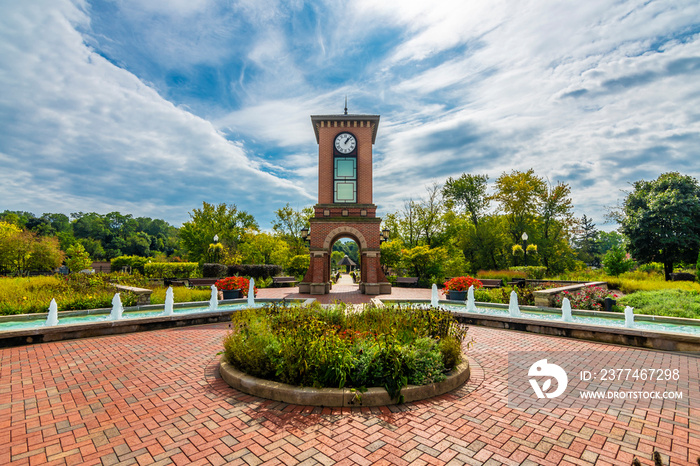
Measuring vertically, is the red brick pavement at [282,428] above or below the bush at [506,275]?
below

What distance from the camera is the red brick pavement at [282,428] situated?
3051mm

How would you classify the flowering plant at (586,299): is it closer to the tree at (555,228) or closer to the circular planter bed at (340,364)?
the circular planter bed at (340,364)

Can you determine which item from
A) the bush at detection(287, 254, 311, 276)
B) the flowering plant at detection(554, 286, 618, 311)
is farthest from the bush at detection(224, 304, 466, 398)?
the bush at detection(287, 254, 311, 276)

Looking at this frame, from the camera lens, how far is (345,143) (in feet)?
63.1

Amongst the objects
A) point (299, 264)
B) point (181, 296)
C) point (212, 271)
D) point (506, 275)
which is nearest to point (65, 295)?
point (181, 296)

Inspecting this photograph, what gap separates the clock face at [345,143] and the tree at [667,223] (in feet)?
66.3

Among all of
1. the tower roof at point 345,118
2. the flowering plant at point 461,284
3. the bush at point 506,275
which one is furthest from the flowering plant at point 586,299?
the tower roof at point 345,118

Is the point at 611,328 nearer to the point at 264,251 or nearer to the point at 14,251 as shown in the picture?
the point at 264,251

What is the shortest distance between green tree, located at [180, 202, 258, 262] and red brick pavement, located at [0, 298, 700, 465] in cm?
3006

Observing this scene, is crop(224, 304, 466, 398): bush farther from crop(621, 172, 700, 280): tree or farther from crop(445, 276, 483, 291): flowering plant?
crop(621, 172, 700, 280): tree

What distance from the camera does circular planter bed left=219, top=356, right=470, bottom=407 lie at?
4160mm

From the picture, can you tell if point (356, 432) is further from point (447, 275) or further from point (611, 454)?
point (447, 275)

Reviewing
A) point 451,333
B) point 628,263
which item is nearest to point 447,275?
point 628,263
